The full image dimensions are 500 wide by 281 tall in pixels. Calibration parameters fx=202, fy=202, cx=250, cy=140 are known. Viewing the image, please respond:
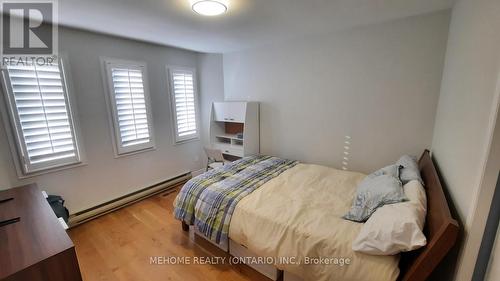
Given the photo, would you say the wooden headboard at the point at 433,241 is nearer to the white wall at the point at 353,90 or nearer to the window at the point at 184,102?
the white wall at the point at 353,90

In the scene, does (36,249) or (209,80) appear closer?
(36,249)

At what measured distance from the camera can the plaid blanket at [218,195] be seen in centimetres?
180

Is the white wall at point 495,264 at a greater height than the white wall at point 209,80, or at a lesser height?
lesser

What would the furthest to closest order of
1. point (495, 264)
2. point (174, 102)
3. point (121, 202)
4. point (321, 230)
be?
point (174, 102), point (121, 202), point (321, 230), point (495, 264)

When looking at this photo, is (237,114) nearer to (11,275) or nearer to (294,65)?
(294,65)

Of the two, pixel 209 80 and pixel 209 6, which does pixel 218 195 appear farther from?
pixel 209 80

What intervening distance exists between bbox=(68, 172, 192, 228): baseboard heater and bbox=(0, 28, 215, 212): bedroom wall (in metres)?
0.07

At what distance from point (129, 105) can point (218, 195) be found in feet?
6.38

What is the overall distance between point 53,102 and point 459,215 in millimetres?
3507

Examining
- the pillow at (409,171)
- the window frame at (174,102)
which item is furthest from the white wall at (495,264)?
the window frame at (174,102)

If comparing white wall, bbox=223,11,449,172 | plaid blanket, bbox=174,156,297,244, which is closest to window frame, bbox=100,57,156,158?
plaid blanket, bbox=174,156,297,244

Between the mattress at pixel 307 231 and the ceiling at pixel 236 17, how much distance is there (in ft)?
5.47

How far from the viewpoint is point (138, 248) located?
2094 mm

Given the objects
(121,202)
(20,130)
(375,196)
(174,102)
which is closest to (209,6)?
(375,196)
